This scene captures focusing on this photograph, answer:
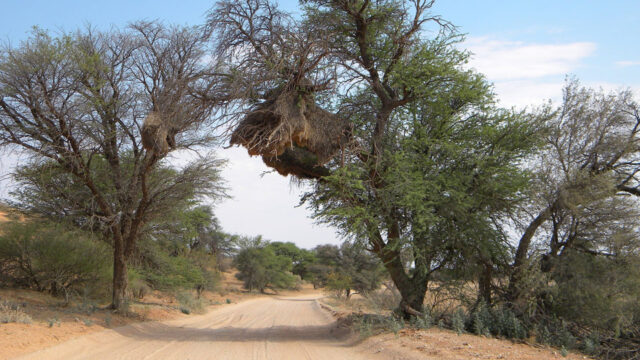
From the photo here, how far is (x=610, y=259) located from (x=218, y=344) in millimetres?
11429

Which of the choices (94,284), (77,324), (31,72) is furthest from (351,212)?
(94,284)

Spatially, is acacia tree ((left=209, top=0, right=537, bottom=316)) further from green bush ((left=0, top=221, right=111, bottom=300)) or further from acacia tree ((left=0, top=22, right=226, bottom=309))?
green bush ((left=0, top=221, right=111, bottom=300))

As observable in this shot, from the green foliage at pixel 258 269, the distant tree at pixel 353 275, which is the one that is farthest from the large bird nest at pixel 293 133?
the green foliage at pixel 258 269

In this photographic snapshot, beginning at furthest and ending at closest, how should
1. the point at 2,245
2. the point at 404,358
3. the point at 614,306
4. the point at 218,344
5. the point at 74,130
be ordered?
the point at 2,245, the point at 74,130, the point at 614,306, the point at 218,344, the point at 404,358

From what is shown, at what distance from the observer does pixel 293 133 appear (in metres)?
11.5

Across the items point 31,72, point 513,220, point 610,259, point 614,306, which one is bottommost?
point 614,306

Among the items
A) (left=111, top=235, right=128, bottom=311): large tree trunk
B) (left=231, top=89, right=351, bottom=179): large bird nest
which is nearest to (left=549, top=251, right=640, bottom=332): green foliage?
(left=231, top=89, right=351, bottom=179): large bird nest

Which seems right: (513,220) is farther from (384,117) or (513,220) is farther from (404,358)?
(404,358)

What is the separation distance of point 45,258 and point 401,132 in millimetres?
16543

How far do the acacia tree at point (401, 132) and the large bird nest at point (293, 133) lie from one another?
297 millimetres

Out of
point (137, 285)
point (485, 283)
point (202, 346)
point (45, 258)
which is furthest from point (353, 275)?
point (202, 346)

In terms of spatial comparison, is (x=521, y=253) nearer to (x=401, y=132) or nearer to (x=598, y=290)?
(x=598, y=290)

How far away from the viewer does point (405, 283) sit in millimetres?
13523

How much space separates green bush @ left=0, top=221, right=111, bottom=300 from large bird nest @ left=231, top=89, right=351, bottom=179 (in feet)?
37.4
